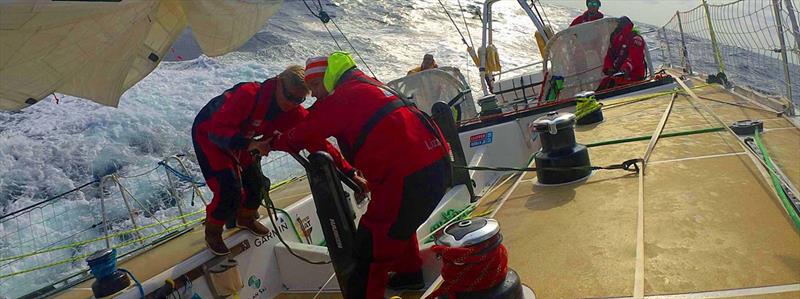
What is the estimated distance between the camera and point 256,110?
129 inches

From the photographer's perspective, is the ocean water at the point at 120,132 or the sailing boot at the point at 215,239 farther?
the ocean water at the point at 120,132

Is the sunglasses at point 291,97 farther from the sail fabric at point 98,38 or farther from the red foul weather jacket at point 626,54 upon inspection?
the red foul weather jacket at point 626,54

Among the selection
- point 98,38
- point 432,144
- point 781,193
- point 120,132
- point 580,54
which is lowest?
point 781,193

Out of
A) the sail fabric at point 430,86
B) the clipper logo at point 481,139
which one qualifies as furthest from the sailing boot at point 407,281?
the sail fabric at point 430,86

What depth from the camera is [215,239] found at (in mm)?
3305

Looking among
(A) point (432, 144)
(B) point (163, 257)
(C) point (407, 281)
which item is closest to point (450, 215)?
(C) point (407, 281)

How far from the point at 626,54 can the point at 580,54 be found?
0.56 meters

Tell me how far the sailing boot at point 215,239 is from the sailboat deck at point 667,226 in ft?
5.11

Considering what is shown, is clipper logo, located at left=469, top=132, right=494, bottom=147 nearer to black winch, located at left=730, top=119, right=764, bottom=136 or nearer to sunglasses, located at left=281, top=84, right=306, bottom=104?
black winch, located at left=730, top=119, right=764, bottom=136

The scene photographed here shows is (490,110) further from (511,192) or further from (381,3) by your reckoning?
(381,3)

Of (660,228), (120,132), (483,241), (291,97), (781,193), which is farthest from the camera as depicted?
(120,132)

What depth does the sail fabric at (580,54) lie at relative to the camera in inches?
289

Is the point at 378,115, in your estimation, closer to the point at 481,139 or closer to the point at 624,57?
the point at 481,139

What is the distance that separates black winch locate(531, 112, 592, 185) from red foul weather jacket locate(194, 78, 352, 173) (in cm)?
119
